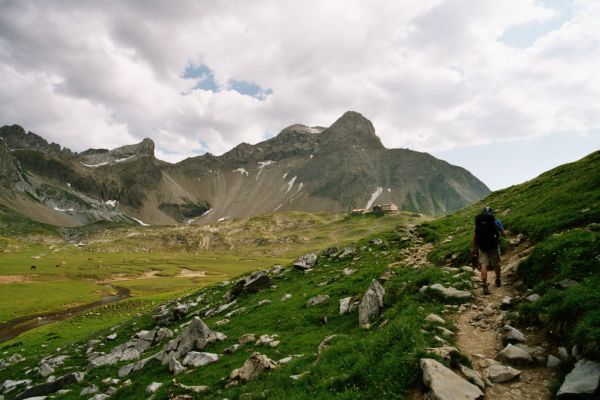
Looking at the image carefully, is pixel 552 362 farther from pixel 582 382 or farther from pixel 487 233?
pixel 487 233

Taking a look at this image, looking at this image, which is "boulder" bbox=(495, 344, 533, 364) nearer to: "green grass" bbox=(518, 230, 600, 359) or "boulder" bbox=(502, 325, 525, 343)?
"boulder" bbox=(502, 325, 525, 343)

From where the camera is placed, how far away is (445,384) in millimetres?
9188

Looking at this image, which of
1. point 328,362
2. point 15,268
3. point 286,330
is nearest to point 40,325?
point 286,330

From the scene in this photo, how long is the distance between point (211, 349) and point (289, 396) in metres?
11.4

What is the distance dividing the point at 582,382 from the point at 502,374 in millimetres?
2106

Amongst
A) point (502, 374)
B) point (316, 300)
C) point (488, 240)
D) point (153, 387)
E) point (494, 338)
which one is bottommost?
point (153, 387)

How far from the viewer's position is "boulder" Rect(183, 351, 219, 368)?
62.6ft

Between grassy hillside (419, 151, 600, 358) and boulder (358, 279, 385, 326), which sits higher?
grassy hillside (419, 151, 600, 358)

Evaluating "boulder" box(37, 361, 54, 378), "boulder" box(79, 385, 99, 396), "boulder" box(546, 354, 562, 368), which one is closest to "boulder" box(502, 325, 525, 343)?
"boulder" box(546, 354, 562, 368)

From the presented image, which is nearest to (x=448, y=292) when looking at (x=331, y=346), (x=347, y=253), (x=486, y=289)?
(x=486, y=289)

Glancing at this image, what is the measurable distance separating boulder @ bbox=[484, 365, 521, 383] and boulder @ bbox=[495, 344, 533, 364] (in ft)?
2.02

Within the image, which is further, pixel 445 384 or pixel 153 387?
pixel 153 387

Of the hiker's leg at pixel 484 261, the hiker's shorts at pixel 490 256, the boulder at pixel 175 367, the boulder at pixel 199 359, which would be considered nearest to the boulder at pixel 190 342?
the boulder at pixel 175 367

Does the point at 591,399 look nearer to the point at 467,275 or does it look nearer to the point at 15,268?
the point at 467,275
